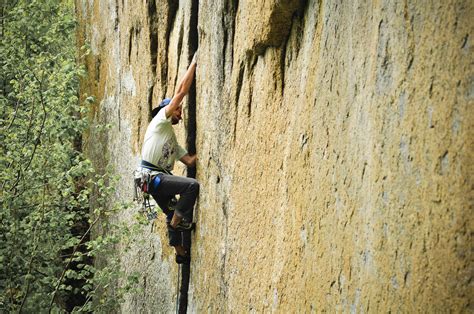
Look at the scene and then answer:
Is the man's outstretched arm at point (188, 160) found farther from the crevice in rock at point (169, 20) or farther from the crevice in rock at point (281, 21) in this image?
the crevice in rock at point (281, 21)

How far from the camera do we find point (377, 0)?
11.7 feet

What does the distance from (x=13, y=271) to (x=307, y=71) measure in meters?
6.96

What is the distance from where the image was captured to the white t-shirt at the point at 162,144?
790 centimetres

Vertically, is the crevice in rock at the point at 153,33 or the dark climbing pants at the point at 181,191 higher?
the crevice in rock at the point at 153,33

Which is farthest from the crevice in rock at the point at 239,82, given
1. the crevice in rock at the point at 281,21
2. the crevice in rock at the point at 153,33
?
the crevice in rock at the point at 153,33

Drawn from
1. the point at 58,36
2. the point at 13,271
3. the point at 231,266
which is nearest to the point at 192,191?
the point at 231,266

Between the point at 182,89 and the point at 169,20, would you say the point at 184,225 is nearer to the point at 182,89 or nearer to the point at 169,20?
the point at 182,89

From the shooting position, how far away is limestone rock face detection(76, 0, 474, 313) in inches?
114

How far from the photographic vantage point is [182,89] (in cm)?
766

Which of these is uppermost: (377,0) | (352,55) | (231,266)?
(377,0)

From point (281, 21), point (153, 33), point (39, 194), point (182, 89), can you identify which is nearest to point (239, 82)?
point (281, 21)

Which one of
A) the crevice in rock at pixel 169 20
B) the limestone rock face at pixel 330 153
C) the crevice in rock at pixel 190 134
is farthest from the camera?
the crevice in rock at pixel 169 20

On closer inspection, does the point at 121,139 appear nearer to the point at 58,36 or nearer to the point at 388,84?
the point at 58,36

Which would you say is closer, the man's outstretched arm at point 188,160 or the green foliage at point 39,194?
the man's outstretched arm at point 188,160
